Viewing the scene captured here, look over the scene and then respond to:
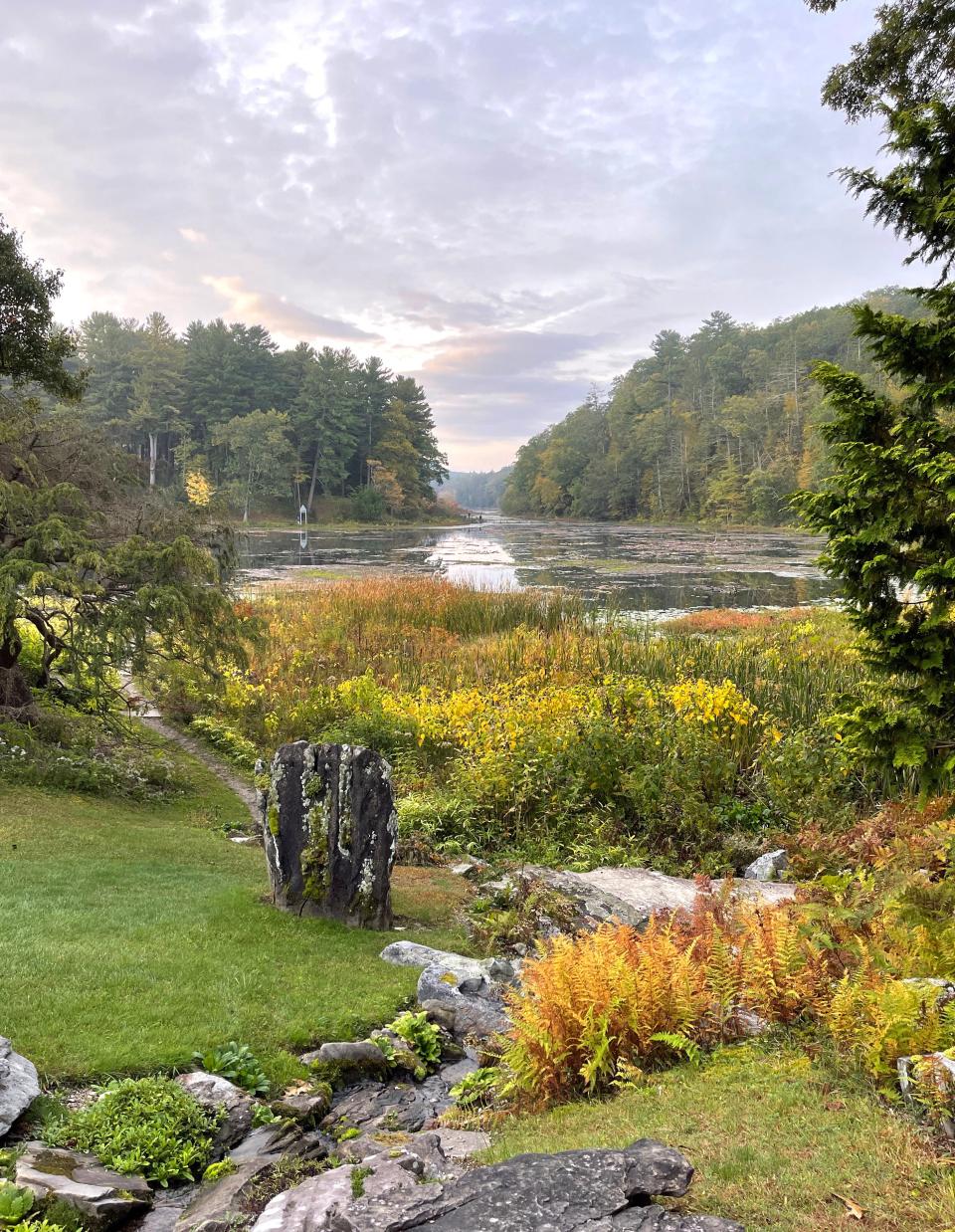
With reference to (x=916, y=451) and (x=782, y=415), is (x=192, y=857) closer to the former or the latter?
(x=916, y=451)

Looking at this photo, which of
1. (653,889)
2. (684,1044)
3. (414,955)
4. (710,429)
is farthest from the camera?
(710,429)

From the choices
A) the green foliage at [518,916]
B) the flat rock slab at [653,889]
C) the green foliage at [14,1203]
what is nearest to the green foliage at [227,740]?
the green foliage at [518,916]

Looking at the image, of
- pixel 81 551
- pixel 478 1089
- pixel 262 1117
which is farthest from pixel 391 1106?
pixel 81 551

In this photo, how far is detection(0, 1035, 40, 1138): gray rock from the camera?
3385 mm

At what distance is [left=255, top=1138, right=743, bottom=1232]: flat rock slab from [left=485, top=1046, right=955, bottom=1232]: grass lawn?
0.12 metres

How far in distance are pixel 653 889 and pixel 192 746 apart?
8201 mm

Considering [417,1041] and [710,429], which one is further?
[710,429]

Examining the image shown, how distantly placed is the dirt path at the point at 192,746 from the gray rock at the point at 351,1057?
4745 millimetres

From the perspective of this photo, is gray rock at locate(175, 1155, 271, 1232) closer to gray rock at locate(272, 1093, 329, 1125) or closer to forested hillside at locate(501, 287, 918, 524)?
gray rock at locate(272, 1093, 329, 1125)

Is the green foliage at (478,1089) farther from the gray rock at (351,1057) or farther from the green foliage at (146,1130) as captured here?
the green foliage at (146,1130)

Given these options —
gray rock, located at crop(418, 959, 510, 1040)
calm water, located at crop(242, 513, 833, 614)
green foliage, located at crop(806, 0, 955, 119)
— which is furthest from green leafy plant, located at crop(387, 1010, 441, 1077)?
calm water, located at crop(242, 513, 833, 614)

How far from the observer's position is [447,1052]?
184 inches

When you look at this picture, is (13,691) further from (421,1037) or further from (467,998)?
(421,1037)

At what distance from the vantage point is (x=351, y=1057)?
4375 mm
